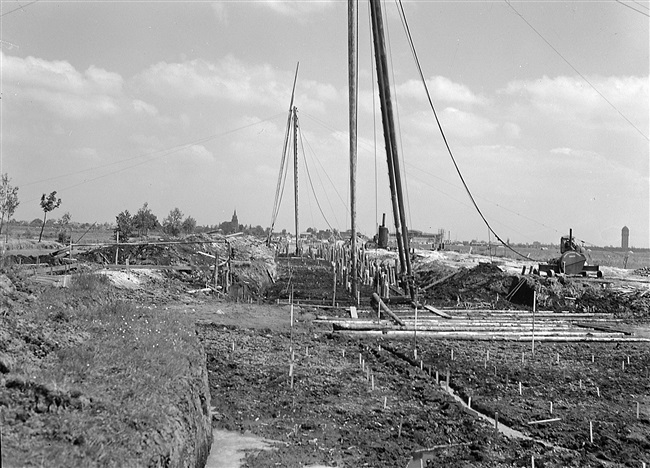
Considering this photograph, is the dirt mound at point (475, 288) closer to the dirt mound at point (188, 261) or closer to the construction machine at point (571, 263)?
the construction machine at point (571, 263)

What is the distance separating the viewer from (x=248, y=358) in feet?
44.1

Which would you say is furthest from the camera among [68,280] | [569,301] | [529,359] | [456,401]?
[569,301]

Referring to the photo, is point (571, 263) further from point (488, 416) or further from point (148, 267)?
point (488, 416)

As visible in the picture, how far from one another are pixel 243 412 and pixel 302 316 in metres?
10.2

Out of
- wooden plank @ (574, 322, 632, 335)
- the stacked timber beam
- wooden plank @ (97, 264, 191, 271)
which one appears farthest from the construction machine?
wooden plank @ (97, 264, 191, 271)

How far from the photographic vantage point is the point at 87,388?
5824 mm

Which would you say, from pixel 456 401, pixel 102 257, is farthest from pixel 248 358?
pixel 102 257

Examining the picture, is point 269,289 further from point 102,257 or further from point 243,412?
point 243,412

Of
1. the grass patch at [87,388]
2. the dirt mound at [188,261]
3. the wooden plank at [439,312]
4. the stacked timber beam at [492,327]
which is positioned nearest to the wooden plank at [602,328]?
the stacked timber beam at [492,327]

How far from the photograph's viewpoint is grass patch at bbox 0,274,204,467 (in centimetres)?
458

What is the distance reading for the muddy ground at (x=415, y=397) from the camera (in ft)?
27.7

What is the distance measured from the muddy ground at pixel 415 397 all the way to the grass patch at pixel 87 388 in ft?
5.85

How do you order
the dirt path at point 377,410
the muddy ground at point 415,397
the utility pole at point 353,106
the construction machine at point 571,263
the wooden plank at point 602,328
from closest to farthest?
1. the dirt path at point 377,410
2. the muddy ground at point 415,397
3. the wooden plank at point 602,328
4. the utility pole at point 353,106
5. the construction machine at point 571,263

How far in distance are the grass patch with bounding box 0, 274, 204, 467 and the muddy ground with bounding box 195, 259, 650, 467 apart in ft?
5.85
